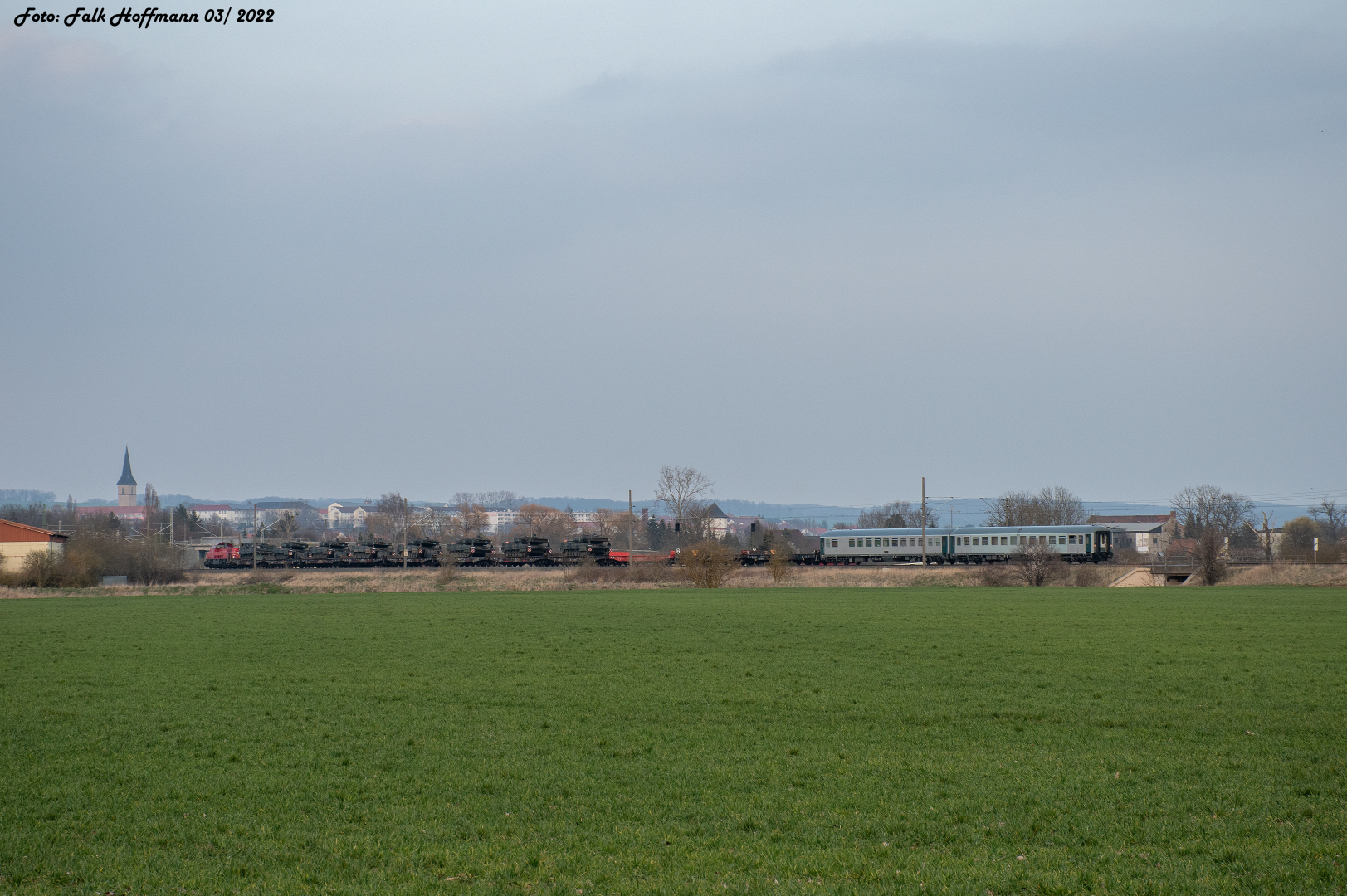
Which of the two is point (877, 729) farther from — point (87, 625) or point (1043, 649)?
point (87, 625)

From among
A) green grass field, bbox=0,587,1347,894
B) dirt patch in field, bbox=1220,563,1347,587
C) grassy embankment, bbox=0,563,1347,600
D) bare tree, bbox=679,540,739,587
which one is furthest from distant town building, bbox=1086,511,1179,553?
green grass field, bbox=0,587,1347,894

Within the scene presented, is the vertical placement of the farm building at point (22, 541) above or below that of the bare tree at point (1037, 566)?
above

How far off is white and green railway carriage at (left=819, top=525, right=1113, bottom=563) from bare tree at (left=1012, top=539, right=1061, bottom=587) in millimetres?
5572

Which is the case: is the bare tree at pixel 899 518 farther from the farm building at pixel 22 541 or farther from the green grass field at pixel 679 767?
the green grass field at pixel 679 767

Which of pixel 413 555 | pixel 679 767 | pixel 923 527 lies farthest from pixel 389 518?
pixel 679 767

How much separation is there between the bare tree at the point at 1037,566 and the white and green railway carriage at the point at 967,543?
18.3ft

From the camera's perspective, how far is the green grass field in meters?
7.89

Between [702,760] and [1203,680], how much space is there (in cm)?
1083

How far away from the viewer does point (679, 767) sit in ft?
36.9

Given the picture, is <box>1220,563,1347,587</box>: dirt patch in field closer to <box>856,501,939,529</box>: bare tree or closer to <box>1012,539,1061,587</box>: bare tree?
<box>1012,539,1061,587</box>: bare tree

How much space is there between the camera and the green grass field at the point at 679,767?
7.89 meters

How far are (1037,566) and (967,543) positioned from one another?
1601 cm

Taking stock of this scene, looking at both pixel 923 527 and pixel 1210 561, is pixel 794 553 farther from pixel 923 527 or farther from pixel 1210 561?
pixel 1210 561

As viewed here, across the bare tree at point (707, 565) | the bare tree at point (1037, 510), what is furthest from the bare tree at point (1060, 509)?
the bare tree at point (707, 565)
